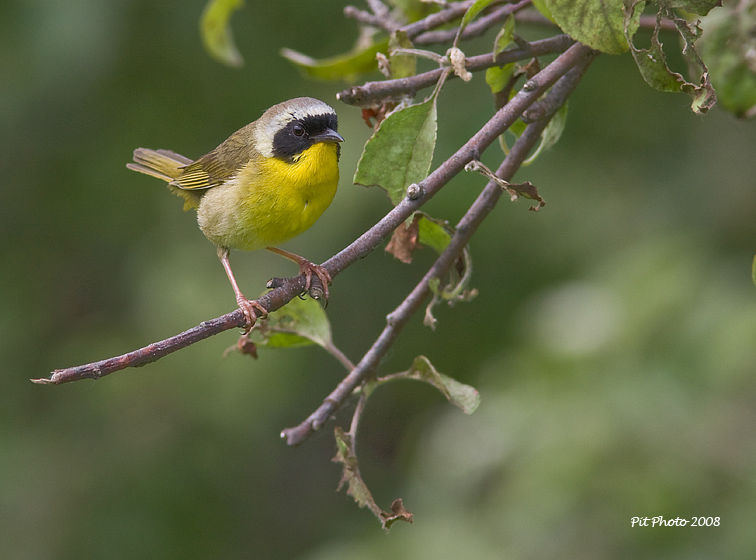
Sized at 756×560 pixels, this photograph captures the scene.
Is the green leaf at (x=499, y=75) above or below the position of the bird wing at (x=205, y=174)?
above

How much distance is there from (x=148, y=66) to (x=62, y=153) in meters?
1.04

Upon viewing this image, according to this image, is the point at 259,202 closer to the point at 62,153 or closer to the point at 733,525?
the point at 733,525

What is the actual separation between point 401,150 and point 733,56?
1.02 meters

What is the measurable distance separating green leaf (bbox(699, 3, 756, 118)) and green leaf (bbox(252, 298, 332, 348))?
1.34 m

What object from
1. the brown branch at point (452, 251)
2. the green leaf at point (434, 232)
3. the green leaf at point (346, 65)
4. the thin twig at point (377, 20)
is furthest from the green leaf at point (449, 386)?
the thin twig at point (377, 20)

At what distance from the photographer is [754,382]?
3.28 m

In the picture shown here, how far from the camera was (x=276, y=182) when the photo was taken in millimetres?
3254

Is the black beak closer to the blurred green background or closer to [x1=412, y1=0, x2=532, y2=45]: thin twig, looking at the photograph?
[x1=412, y1=0, x2=532, y2=45]: thin twig

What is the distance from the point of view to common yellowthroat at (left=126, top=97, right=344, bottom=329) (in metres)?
3.23

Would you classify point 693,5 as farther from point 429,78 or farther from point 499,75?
point 429,78

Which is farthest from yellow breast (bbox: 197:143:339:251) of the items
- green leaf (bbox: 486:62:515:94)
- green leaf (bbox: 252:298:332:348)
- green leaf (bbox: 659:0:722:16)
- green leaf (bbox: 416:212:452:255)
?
green leaf (bbox: 659:0:722:16)

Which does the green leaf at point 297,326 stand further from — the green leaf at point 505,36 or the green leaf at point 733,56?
the green leaf at point 733,56

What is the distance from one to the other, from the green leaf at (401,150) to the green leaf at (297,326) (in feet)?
1.92

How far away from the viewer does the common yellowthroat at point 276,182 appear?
3229 millimetres
